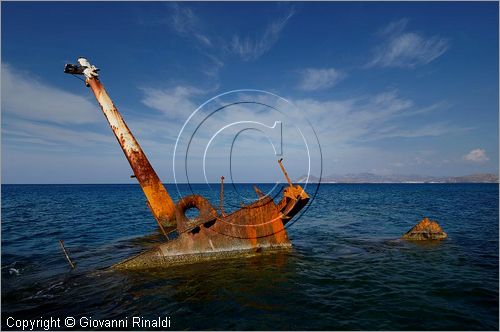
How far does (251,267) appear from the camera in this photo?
11844mm

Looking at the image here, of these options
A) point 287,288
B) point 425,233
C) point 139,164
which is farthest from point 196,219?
point 425,233

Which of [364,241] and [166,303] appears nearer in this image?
[166,303]

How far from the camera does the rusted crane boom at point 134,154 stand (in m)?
13.4

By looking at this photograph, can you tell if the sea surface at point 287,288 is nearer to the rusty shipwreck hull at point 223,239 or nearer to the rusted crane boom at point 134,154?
the rusty shipwreck hull at point 223,239

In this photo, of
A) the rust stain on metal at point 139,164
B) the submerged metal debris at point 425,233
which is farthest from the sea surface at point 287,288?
the rust stain on metal at point 139,164

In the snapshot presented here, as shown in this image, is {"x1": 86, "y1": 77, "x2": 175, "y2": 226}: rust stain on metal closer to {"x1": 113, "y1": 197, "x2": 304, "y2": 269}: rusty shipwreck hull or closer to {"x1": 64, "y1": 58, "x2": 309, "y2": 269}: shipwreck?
{"x1": 64, "y1": 58, "x2": 309, "y2": 269}: shipwreck

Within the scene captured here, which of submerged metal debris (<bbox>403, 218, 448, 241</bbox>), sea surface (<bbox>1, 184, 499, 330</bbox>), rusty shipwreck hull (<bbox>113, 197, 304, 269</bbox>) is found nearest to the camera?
sea surface (<bbox>1, 184, 499, 330</bbox>)

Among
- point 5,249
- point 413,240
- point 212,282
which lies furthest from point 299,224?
point 5,249

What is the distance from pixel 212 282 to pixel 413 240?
13.2 metres

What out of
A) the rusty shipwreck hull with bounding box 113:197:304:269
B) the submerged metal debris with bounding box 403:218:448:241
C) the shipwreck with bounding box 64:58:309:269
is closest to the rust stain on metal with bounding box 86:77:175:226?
the shipwreck with bounding box 64:58:309:269

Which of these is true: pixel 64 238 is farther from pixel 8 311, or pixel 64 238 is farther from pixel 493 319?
pixel 493 319

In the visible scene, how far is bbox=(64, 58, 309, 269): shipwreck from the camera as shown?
472 inches

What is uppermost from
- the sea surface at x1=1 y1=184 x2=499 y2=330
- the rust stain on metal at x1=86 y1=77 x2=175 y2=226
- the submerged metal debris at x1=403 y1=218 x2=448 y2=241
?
the rust stain on metal at x1=86 y1=77 x2=175 y2=226

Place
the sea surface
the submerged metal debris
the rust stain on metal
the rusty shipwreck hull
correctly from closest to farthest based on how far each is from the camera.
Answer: the sea surface
the rusty shipwreck hull
the rust stain on metal
the submerged metal debris
